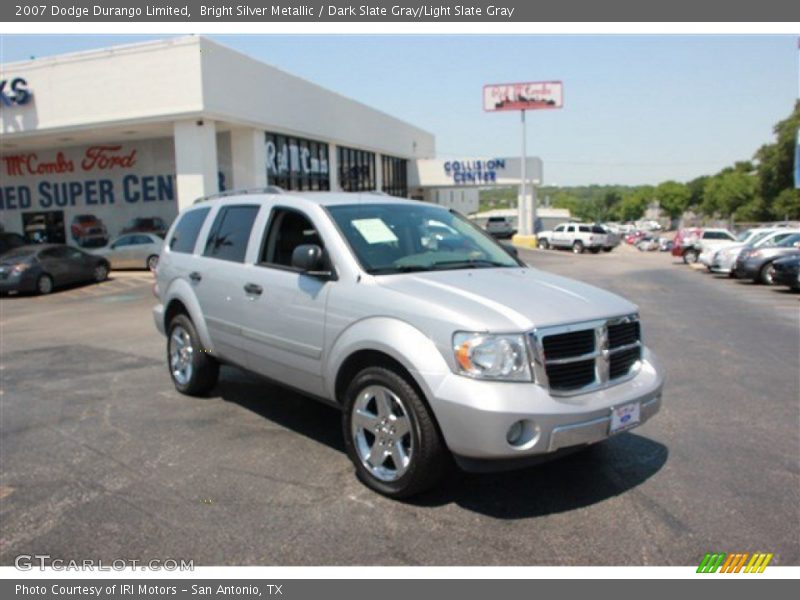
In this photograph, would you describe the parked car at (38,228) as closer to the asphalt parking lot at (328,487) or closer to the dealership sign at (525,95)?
the asphalt parking lot at (328,487)

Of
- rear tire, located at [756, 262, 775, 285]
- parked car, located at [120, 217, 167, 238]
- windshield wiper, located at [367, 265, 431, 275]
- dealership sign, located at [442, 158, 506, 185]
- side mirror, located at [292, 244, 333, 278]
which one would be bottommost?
rear tire, located at [756, 262, 775, 285]

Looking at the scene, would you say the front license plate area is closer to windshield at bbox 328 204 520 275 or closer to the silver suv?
the silver suv

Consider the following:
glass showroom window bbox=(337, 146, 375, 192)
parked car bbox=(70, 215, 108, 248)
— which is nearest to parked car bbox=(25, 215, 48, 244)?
parked car bbox=(70, 215, 108, 248)

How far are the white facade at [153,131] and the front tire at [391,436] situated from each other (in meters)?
18.3

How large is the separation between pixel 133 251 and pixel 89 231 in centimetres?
534

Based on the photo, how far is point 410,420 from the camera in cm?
393

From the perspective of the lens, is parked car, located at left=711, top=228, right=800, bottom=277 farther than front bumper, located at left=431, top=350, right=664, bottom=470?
Yes

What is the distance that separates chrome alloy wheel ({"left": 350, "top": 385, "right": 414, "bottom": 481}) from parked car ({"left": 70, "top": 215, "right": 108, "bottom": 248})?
26.1 m

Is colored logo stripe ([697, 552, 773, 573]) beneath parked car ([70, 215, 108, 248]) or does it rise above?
beneath

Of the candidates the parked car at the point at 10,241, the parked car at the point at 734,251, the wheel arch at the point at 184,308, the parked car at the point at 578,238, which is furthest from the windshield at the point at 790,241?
the parked car at the point at 10,241

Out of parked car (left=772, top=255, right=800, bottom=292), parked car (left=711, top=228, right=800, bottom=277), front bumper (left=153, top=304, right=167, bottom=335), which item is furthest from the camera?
parked car (left=711, top=228, right=800, bottom=277)

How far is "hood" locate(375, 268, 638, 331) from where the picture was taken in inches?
150

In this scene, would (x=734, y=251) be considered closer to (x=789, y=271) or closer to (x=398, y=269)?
(x=789, y=271)

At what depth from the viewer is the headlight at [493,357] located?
3.70 m
